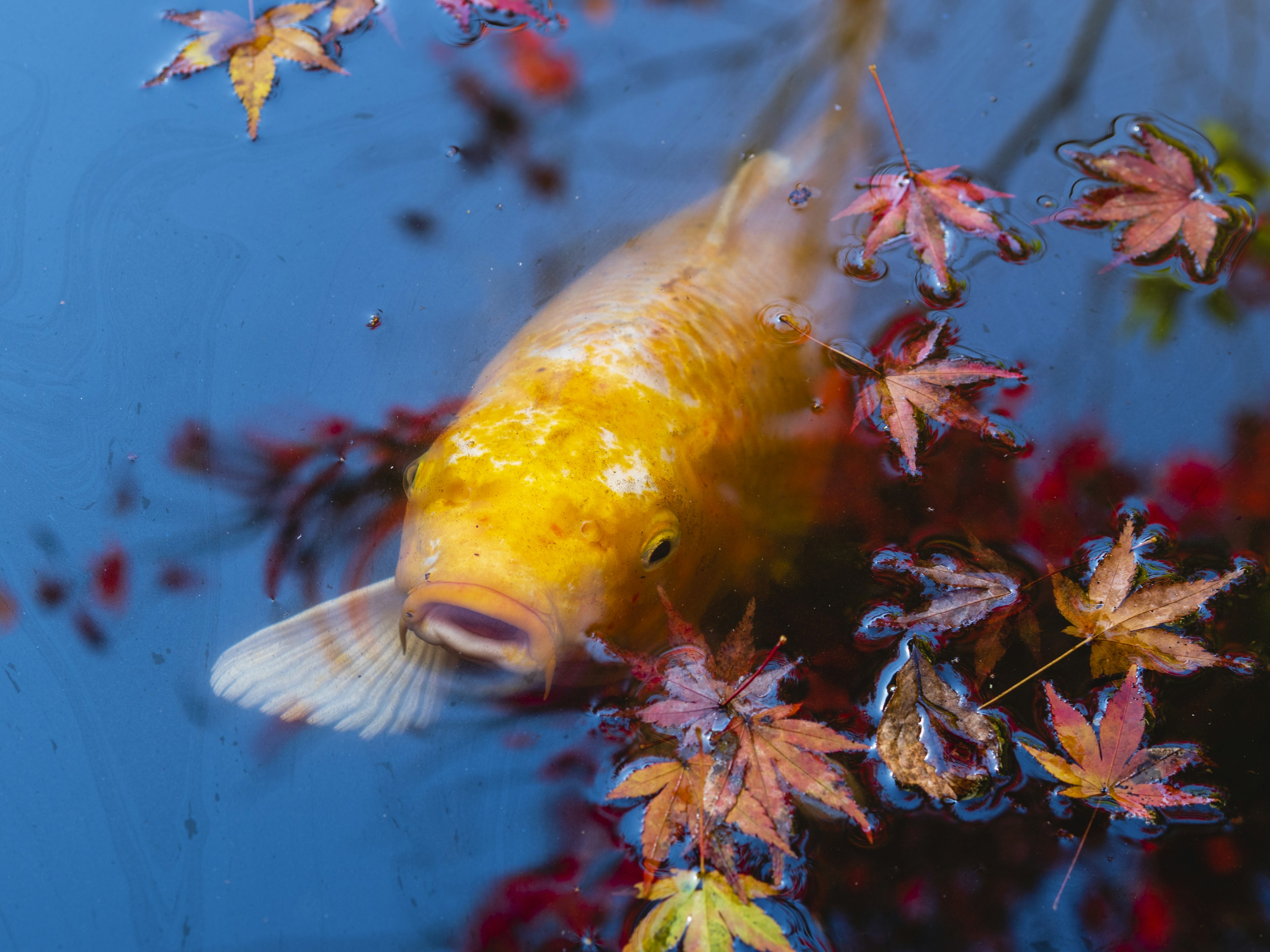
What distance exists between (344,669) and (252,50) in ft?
8.53

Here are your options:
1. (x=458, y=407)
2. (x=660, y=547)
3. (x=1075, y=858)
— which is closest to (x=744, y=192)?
(x=458, y=407)

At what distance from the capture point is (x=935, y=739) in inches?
82.0

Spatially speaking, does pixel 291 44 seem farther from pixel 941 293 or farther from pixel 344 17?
pixel 941 293

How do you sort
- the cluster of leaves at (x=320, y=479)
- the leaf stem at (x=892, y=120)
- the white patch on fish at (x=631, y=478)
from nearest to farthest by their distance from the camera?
the white patch on fish at (x=631, y=478)
the cluster of leaves at (x=320, y=479)
the leaf stem at (x=892, y=120)

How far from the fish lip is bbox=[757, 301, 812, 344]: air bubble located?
4.66 ft

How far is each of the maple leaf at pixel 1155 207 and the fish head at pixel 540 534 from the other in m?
1.88

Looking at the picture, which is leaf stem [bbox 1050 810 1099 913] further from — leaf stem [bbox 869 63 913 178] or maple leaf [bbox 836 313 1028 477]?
leaf stem [bbox 869 63 913 178]

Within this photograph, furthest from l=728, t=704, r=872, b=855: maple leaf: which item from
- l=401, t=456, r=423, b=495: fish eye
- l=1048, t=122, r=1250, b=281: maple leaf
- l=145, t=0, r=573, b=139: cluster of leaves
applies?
l=145, t=0, r=573, b=139: cluster of leaves

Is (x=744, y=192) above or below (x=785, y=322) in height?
above

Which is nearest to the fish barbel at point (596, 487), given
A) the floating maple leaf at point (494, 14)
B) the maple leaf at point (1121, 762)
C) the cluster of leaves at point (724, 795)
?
the cluster of leaves at point (724, 795)

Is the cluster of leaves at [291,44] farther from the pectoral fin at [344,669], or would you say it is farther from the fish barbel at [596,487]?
the pectoral fin at [344,669]

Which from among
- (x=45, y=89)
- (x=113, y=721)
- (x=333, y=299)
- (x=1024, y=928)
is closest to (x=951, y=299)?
(x=1024, y=928)

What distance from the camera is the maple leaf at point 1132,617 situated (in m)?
2.08

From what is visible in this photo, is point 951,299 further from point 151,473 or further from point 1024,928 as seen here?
point 151,473
